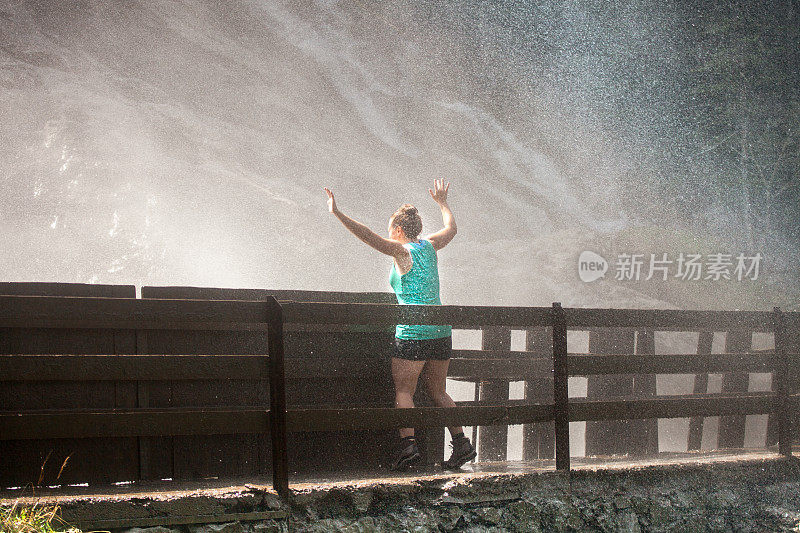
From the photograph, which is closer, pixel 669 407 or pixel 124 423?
pixel 124 423

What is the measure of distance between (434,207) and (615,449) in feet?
71.6

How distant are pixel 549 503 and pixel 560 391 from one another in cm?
73

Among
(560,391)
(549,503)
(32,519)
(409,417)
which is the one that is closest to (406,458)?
(409,417)

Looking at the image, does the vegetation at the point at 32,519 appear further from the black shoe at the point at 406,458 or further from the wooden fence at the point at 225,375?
the black shoe at the point at 406,458

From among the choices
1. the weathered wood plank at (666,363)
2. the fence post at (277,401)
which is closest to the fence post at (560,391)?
the weathered wood plank at (666,363)

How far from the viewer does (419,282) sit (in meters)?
5.27

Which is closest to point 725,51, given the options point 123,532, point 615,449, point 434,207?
point 434,207

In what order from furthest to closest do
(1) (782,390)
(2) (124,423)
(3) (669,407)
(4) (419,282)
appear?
(1) (782,390)
(3) (669,407)
(4) (419,282)
(2) (124,423)

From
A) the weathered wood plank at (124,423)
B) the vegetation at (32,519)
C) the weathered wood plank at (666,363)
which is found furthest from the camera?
the weathered wood plank at (666,363)

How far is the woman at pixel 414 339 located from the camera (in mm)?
5117

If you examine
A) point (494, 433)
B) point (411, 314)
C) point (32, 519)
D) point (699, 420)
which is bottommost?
point (699, 420)

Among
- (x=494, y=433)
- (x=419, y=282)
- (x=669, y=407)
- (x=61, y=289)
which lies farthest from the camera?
(x=494, y=433)

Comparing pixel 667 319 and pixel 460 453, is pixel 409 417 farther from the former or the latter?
pixel 667 319

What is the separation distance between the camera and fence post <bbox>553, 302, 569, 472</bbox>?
16.7ft
